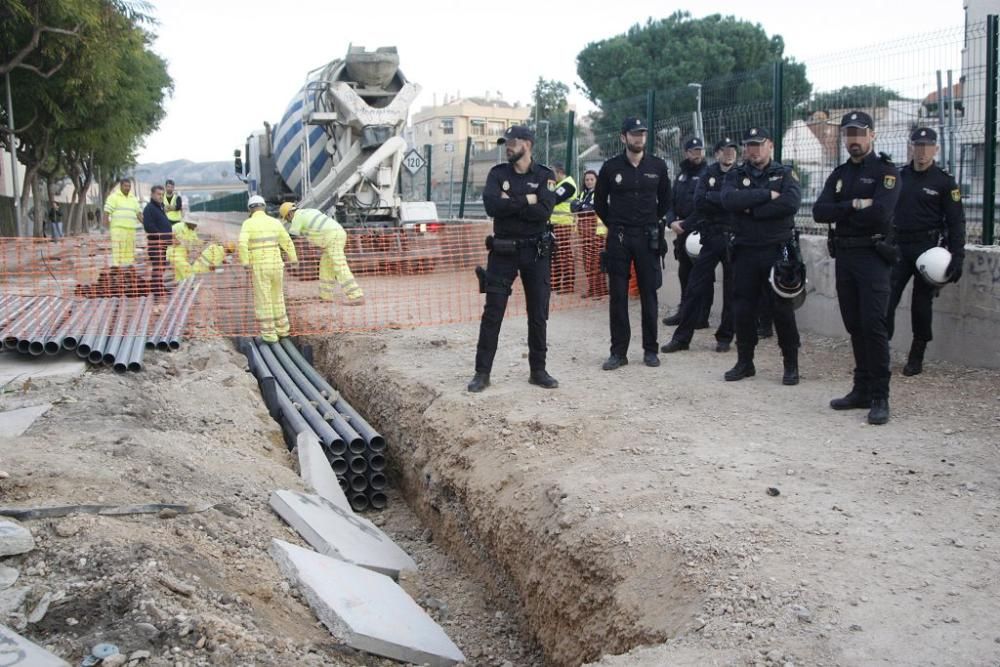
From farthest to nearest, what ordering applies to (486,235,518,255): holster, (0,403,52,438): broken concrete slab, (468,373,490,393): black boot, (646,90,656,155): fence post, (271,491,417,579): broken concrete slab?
(646,90,656,155): fence post, (468,373,490,393): black boot, (486,235,518,255): holster, (0,403,52,438): broken concrete slab, (271,491,417,579): broken concrete slab

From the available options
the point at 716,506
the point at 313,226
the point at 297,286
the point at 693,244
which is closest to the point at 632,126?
the point at 693,244

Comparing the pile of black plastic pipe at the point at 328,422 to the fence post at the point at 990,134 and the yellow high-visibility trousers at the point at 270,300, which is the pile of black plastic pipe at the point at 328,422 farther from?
the fence post at the point at 990,134

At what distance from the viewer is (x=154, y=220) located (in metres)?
14.0

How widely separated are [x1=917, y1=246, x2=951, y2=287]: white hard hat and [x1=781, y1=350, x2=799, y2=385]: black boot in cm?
111

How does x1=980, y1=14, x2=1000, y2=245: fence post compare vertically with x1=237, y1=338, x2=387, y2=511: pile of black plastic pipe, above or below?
above

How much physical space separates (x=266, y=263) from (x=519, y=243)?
4.17m

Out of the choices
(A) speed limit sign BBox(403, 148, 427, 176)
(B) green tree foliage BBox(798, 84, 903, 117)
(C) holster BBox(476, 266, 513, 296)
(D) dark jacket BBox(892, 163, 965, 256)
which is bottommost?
(C) holster BBox(476, 266, 513, 296)

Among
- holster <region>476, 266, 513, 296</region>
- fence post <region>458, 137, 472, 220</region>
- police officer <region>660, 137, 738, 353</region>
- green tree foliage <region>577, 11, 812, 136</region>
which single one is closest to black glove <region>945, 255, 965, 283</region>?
police officer <region>660, 137, 738, 353</region>

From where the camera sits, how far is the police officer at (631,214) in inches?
306

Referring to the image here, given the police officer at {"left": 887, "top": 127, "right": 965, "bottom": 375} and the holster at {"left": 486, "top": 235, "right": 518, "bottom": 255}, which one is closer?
the police officer at {"left": 887, "top": 127, "right": 965, "bottom": 375}

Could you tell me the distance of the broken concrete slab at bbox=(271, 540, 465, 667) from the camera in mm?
4414

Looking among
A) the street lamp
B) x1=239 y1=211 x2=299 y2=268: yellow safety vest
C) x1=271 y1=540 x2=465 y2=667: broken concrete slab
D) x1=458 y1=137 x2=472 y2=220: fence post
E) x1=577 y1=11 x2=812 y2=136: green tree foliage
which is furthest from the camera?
x1=577 y1=11 x2=812 y2=136: green tree foliage

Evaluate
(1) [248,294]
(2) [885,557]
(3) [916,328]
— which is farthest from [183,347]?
(2) [885,557]

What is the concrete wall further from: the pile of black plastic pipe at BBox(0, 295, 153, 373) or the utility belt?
the pile of black plastic pipe at BBox(0, 295, 153, 373)
